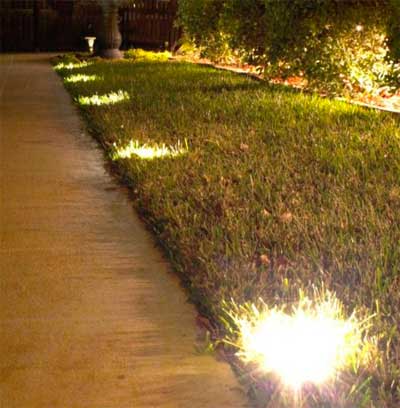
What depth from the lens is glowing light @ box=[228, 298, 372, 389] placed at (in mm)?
3576

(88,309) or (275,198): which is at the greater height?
(275,198)

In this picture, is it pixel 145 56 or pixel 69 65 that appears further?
pixel 145 56

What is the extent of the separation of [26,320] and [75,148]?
501 centimetres

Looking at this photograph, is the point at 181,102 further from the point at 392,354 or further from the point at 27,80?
the point at 392,354

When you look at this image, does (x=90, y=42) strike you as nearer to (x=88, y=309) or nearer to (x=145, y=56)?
(x=145, y=56)

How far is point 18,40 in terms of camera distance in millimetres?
27000

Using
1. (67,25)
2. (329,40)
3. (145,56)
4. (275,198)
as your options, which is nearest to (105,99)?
(329,40)

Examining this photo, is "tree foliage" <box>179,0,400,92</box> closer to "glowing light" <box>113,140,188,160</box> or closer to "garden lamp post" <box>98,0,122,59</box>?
"glowing light" <box>113,140,188,160</box>

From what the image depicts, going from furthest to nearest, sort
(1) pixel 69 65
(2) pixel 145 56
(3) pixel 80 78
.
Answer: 1. (2) pixel 145 56
2. (1) pixel 69 65
3. (3) pixel 80 78

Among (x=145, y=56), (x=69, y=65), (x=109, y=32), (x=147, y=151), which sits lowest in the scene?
(x=69, y=65)

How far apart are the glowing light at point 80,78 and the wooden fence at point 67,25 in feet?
30.7

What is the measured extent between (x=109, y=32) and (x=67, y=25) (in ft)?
12.8

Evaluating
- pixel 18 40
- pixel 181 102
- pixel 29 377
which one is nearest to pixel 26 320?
pixel 29 377

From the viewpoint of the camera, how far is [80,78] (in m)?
16.9
